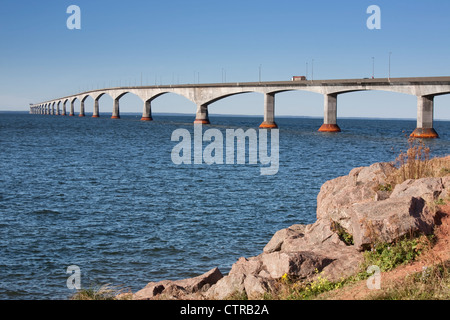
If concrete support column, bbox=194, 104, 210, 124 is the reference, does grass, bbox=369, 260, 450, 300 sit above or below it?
below

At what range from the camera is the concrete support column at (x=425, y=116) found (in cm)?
6469

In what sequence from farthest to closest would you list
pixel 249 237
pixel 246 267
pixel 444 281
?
pixel 249 237 < pixel 246 267 < pixel 444 281

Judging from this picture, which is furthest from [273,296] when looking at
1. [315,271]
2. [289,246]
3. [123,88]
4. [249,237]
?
[123,88]

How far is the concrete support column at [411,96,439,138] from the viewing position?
64688 mm

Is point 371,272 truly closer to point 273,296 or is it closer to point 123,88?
point 273,296

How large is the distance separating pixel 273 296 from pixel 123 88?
138 metres

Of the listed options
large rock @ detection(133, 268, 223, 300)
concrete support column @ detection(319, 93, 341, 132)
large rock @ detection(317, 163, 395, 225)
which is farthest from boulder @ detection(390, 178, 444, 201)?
concrete support column @ detection(319, 93, 341, 132)

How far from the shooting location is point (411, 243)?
28.3 ft

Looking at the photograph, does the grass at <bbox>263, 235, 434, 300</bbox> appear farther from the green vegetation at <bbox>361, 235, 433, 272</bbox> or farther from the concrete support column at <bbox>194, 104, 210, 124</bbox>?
the concrete support column at <bbox>194, 104, 210, 124</bbox>

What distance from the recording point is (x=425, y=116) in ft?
215

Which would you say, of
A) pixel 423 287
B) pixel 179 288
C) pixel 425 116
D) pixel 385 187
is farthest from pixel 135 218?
pixel 425 116

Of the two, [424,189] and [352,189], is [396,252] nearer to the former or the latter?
[424,189]

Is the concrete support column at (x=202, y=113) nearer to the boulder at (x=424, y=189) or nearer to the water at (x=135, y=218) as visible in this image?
the water at (x=135, y=218)

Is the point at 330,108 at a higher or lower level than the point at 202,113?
higher
